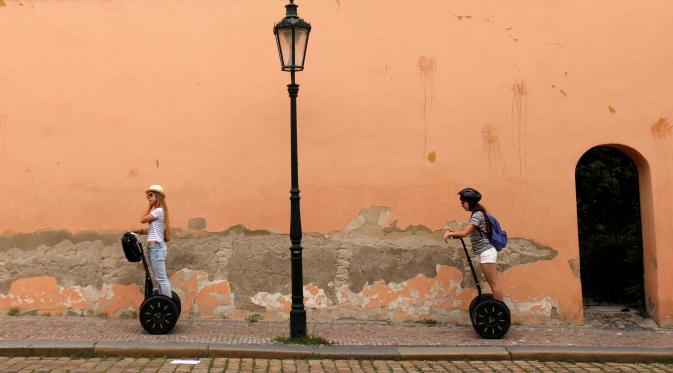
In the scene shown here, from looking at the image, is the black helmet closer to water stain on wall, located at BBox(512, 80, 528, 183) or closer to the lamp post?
water stain on wall, located at BBox(512, 80, 528, 183)

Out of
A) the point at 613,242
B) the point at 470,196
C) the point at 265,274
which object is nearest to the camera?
the point at 470,196

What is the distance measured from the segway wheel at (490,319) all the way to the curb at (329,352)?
49cm

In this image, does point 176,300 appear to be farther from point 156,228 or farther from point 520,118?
point 520,118

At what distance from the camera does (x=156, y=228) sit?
7.92m

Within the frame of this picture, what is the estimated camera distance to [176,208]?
8.81 meters

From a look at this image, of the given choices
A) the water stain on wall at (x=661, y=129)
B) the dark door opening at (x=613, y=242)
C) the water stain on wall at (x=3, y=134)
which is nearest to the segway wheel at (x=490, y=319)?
the dark door opening at (x=613, y=242)

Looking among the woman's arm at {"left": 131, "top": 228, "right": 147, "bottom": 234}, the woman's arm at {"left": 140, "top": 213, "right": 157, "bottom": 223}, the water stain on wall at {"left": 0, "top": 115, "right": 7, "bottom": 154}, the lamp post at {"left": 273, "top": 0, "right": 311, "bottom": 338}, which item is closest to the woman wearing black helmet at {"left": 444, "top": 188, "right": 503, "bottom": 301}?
the lamp post at {"left": 273, "top": 0, "right": 311, "bottom": 338}

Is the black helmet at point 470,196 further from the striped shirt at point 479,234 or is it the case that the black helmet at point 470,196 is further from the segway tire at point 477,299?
the segway tire at point 477,299

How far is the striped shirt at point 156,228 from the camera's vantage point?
7.91 metres

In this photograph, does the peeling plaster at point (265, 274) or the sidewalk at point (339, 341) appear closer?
the sidewalk at point (339, 341)

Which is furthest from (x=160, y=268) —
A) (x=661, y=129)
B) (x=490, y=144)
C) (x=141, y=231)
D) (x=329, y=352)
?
(x=661, y=129)

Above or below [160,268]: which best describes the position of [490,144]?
above

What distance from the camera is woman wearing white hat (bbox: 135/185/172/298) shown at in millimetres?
7828

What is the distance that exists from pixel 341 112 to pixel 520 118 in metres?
2.30
